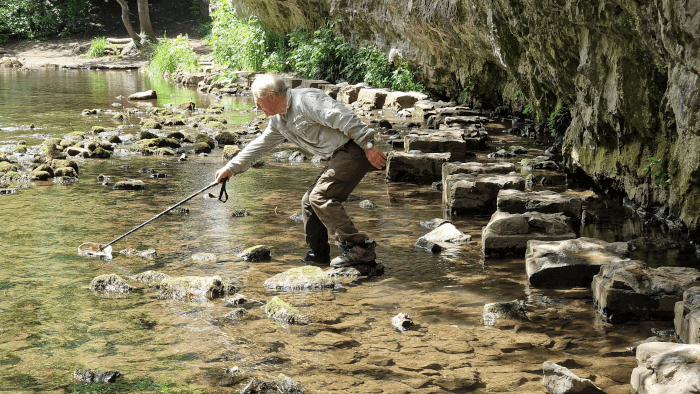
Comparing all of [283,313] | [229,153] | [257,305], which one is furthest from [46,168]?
[283,313]

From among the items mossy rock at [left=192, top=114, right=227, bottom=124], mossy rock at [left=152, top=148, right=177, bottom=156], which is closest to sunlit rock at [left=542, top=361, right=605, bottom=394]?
mossy rock at [left=152, top=148, right=177, bottom=156]

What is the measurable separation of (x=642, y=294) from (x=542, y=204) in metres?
2.08

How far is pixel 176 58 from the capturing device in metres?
26.2

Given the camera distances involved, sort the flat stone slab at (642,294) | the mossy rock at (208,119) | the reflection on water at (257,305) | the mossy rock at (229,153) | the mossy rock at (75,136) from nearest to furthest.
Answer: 1. the reflection on water at (257,305)
2. the flat stone slab at (642,294)
3. the mossy rock at (229,153)
4. the mossy rock at (75,136)
5. the mossy rock at (208,119)

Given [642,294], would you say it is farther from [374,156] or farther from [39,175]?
[39,175]

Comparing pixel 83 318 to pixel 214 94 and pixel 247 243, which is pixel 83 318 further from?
pixel 214 94

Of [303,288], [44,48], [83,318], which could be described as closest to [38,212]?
[83,318]

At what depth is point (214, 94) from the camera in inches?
836

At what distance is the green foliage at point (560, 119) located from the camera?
9.64m

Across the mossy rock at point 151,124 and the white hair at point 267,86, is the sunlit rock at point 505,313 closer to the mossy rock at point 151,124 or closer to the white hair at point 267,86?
the white hair at point 267,86

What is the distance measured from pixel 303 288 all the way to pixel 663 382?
2478 millimetres

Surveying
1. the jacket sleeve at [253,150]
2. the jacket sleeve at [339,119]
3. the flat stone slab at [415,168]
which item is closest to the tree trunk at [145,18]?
the flat stone slab at [415,168]

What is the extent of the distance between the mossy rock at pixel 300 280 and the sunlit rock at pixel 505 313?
1148 mm

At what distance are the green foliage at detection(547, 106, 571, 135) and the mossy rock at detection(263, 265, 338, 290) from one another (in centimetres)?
604
